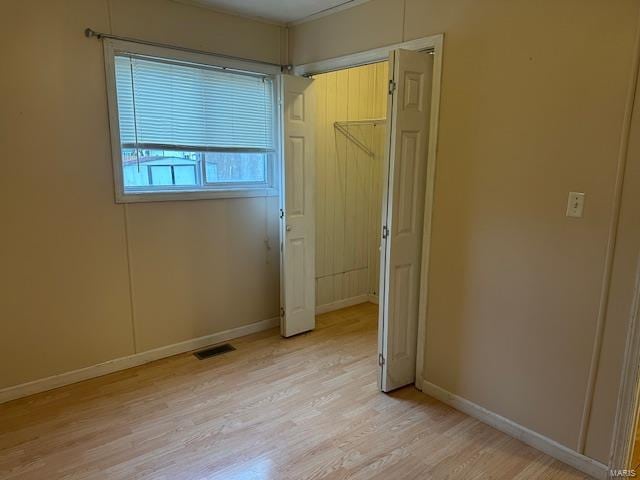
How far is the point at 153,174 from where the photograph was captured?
3.03 meters

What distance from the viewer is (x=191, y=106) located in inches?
122

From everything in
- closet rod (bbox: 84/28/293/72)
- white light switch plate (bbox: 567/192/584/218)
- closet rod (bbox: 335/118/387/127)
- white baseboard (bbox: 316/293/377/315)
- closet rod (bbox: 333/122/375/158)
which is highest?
closet rod (bbox: 84/28/293/72)

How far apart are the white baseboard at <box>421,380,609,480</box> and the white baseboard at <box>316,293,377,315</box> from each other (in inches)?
62.0

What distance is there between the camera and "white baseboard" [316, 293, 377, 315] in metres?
4.17

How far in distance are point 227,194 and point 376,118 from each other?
1721mm

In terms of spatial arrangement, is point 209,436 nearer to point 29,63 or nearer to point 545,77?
point 29,63

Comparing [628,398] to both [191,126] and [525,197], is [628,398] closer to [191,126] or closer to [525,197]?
[525,197]

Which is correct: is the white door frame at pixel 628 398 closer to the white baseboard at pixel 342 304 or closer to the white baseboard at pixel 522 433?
the white baseboard at pixel 522 433

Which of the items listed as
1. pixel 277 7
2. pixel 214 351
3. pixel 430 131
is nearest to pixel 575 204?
pixel 430 131

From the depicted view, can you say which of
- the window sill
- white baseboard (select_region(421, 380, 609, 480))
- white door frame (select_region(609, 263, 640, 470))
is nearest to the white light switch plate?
white door frame (select_region(609, 263, 640, 470))

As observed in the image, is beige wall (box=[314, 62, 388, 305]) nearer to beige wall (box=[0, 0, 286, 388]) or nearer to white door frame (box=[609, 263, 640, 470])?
beige wall (box=[0, 0, 286, 388])

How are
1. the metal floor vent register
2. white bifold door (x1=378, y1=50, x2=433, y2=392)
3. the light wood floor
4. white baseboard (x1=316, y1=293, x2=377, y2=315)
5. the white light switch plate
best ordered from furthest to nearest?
white baseboard (x1=316, y1=293, x2=377, y2=315) → the metal floor vent register → white bifold door (x1=378, y1=50, x2=433, y2=392) → the light wood floor → the white light switch plate

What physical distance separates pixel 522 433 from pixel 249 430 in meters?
1.48

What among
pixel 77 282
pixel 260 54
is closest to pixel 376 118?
pixel 260 54
